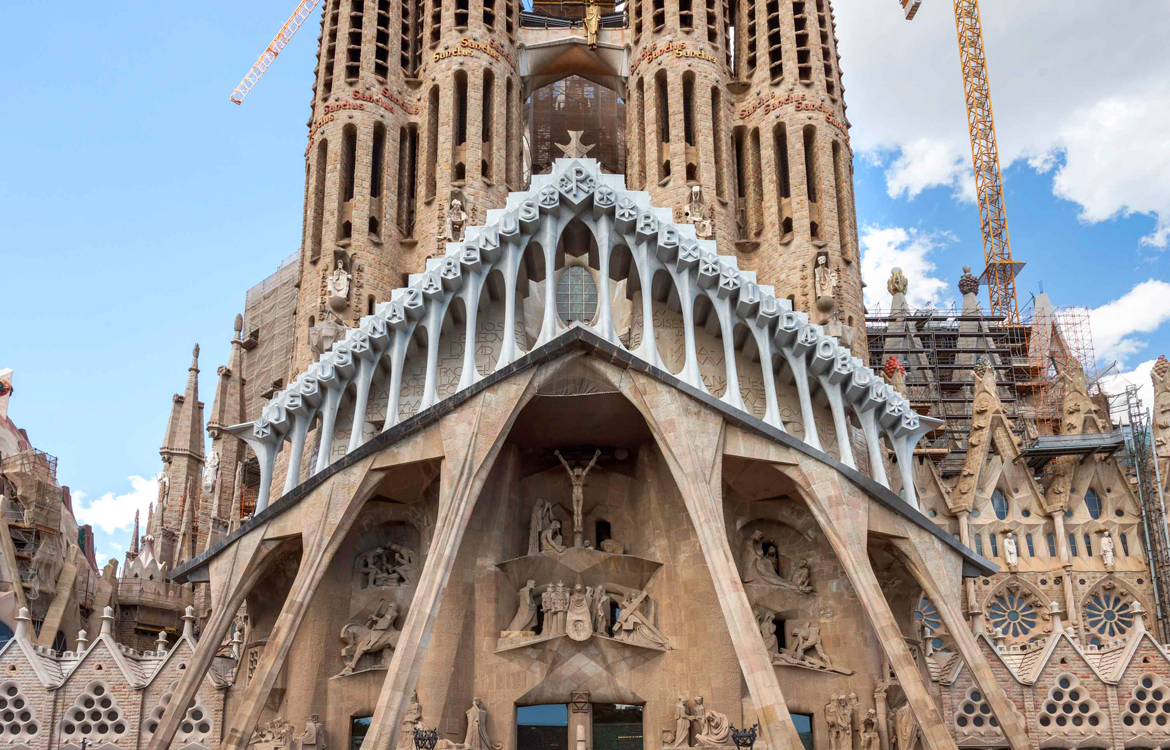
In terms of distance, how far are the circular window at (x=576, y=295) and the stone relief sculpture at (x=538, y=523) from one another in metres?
3.69

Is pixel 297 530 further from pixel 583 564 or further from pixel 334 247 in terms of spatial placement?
pixel 334 247

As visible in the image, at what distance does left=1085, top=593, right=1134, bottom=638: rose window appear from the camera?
2938 centimetres

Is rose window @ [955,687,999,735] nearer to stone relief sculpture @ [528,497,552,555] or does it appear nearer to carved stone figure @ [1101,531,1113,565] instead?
stone relief sculpture @ [528,497,552,555]

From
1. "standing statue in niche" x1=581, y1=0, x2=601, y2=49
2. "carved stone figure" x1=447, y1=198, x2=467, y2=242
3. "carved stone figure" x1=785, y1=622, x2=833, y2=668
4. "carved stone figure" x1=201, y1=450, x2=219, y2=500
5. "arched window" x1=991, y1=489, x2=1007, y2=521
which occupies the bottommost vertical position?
"carved stone figure" x1=785, y1=622, x2=833, y2=668

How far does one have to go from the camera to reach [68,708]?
22.2 meters

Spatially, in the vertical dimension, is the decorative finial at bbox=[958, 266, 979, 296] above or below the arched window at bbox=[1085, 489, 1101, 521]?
above

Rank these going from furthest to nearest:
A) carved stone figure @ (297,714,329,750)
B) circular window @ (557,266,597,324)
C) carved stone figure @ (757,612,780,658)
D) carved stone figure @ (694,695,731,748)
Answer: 1. circular window @ (557,266,597,324)
2. carved stone figure @ (757,612,780,658)
3. carved stone figure @ (297,714,329,750)
4. carved stone figure @ (694,695,731,748)

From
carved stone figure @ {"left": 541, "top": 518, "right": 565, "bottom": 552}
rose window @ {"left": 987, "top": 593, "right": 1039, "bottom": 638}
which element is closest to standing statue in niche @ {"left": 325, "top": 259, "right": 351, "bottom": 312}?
carved stone figure @ {"left": 541, "top": 518, "right": 565, "bottom": 552}

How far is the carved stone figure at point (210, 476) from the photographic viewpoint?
35.7m

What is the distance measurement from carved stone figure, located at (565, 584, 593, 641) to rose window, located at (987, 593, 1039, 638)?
40.4ft

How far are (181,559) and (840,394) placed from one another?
2108 centimetres

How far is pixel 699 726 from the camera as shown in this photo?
2106 cm

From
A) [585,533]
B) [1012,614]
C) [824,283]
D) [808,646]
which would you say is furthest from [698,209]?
[1012,614]

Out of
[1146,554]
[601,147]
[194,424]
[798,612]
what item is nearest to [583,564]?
[798,612]
